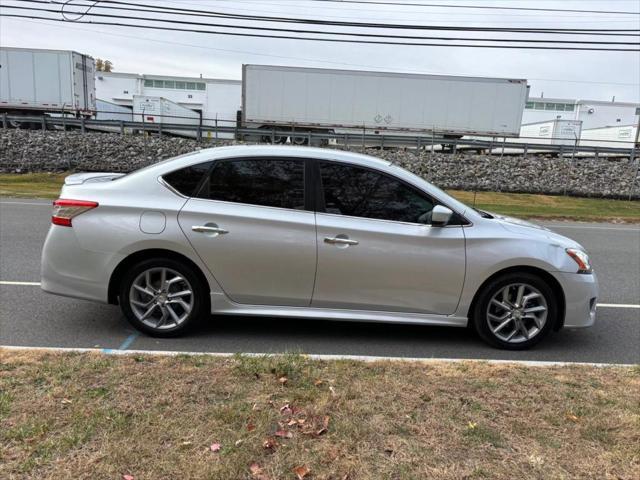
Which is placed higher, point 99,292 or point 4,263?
point 99,292

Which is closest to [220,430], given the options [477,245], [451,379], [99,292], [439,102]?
[451,379]

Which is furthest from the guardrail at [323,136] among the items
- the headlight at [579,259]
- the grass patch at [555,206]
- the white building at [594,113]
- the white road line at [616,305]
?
the white building at [594,113]

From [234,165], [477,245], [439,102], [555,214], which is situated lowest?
[555,214]

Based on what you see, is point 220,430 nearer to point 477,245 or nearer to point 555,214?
point 477,245

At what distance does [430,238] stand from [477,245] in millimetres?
414

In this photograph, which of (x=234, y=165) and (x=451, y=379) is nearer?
(x=451, y=379)

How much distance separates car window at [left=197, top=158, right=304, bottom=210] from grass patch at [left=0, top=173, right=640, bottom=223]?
12371 mm

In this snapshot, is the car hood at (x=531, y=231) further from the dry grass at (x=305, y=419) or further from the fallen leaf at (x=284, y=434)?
the fallen leaf at (x=284, y=434)

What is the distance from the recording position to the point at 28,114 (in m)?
27.7

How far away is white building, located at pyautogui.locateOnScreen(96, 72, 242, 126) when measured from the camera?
1818 inches

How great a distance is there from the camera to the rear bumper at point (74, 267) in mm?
4383

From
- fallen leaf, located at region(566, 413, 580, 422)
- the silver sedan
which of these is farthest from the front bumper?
fallen leaf, located at region(566, 413, 580, 422)

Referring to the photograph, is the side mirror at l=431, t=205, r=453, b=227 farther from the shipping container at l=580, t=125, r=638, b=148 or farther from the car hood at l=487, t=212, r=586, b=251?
the shipping container at l=580, t=125, r=638, b=148

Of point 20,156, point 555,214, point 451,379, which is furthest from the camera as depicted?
point 20,156
